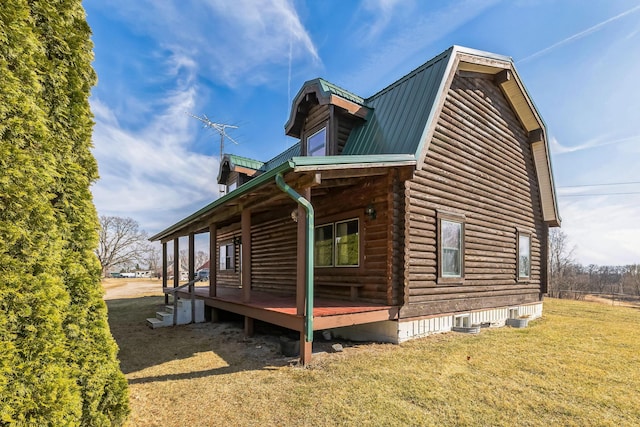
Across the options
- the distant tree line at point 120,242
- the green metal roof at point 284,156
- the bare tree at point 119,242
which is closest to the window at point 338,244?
the green metal roof at point 284,156

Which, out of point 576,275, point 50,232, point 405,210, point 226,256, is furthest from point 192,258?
point 576,275

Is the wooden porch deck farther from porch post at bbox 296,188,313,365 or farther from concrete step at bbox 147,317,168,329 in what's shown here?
concrete step at bbox 147,317,168,329

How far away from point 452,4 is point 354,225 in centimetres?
663

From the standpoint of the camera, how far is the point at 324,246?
8680mm

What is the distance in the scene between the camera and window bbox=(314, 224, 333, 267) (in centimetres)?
850

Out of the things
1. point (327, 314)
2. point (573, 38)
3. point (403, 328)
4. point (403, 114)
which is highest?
point (573, 38)

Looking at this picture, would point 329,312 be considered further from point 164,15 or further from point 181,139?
point 181,139

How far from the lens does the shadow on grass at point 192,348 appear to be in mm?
5461

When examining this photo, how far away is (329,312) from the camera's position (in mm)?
5914

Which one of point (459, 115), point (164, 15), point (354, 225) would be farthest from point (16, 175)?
point (459, 115)

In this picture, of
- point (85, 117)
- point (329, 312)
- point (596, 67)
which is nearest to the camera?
point (85, 117)

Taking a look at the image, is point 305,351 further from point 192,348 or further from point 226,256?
point 226,256

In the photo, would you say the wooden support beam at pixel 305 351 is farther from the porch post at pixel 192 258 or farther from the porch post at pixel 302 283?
the porch post at pixel 192 258

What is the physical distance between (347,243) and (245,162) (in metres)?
7.67
